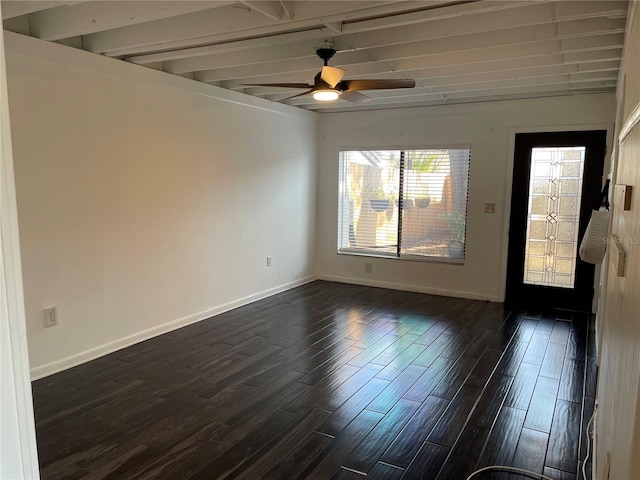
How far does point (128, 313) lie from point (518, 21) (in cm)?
369

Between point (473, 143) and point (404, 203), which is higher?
point (473, 143)

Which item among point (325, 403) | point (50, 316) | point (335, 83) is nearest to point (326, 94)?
point (335, 83)

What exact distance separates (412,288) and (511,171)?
1905mm

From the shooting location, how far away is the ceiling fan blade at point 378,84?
3.32 meters

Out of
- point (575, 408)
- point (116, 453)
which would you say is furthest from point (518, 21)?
point (116, 453)

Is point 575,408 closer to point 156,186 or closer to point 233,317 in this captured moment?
point 233,317

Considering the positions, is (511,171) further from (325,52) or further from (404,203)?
(325,52)

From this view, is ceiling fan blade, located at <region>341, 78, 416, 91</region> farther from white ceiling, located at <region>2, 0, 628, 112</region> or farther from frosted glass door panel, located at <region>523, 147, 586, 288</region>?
frosted glass door panel, located at <region>523, 147, 586, 288</region>

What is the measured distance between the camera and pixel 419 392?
316 centimetres

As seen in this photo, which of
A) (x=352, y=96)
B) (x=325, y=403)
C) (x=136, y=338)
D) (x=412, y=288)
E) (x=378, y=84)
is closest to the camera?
(x=325, y=403)

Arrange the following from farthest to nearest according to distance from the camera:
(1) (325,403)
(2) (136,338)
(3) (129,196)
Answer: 1. (2) (136,338)
2. (3) (129,196)
3. (1) (325,403)

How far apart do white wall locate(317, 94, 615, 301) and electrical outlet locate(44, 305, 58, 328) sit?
3.93m

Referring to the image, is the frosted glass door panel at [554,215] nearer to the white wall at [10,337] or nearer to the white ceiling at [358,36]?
the white ceiling at [358,36]

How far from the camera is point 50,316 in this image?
3359mm
